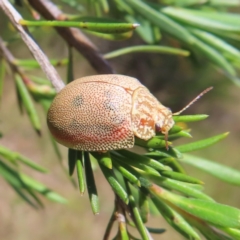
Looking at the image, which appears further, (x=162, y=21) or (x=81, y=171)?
(x=162, y=21)

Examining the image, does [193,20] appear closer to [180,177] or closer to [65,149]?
[180,177]

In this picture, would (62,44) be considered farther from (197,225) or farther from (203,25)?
(197,225)

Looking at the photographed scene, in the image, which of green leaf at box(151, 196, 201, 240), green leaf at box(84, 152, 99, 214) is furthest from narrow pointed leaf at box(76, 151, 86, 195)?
green leaf at box(151, 196, 201, 240)

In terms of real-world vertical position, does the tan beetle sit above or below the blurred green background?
above

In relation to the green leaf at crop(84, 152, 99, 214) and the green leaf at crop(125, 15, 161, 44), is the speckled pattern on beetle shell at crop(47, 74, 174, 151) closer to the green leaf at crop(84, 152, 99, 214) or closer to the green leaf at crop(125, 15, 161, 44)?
the green leaf at crop(84, 152, 99, 214)

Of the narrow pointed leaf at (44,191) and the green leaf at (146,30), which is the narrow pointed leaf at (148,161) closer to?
the narrow pointed leaf at (44,191)

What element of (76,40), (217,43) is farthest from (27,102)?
(217,43)
